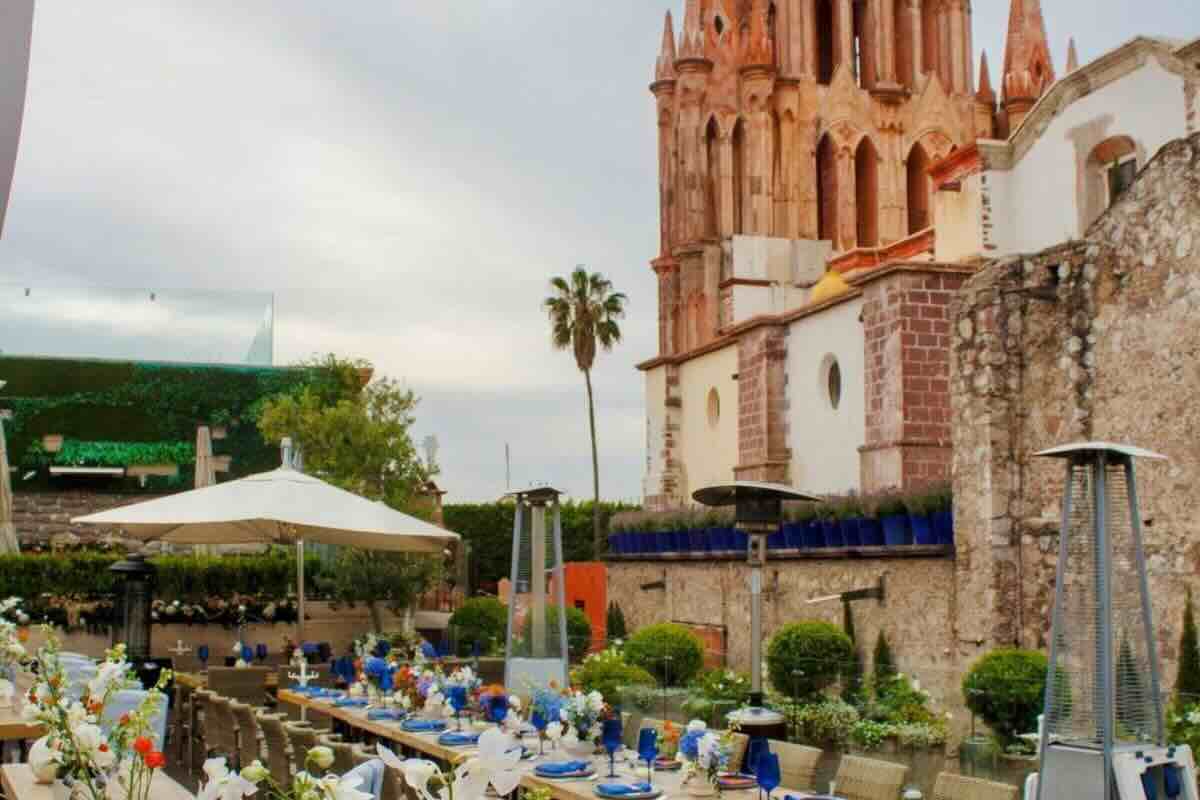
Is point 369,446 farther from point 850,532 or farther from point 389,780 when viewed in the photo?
point 389,780

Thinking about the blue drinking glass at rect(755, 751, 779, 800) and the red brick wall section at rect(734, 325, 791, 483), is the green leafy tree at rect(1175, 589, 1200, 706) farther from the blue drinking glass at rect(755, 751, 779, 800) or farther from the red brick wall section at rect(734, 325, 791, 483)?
the red brick wall section at rect(734, 325, 791, 483)

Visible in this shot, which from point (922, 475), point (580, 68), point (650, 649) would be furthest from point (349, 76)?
point (922, 475)

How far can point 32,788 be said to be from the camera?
297 inches

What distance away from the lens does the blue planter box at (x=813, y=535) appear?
20.4 metres

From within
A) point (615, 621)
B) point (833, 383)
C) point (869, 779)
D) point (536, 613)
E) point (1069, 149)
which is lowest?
point (869, 779)

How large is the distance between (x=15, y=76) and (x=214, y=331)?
144ft

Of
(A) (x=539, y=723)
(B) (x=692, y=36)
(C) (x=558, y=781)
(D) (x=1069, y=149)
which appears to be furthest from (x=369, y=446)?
(C) (x=558, y=781)

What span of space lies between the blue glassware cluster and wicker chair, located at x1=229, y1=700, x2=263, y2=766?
9.00m

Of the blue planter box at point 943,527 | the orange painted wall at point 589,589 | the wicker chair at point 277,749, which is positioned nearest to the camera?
the wicker chair at point 277,749

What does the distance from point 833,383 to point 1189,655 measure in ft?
42.8

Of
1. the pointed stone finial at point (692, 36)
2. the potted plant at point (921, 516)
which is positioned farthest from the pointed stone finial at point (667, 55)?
the potted plant at point (921, 516)

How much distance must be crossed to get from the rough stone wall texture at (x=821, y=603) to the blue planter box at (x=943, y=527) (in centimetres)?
29

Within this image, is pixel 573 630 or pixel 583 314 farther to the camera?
pixel 583 314

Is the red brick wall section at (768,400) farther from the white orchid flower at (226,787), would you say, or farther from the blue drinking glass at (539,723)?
the white orchid flower at (226,787)
